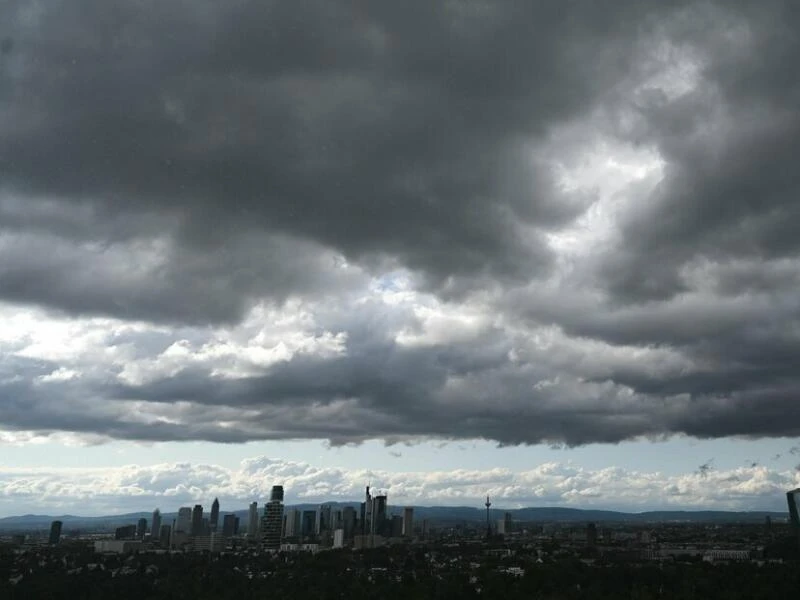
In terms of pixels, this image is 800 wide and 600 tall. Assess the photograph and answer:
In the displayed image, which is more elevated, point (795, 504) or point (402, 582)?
point (795, 504)

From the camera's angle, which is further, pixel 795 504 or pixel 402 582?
pixel 795 504

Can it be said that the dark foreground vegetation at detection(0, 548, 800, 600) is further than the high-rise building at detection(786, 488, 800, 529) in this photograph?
No

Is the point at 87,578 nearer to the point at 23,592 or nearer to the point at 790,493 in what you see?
the point at 23,592

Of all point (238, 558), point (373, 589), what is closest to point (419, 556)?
point (238, 558)

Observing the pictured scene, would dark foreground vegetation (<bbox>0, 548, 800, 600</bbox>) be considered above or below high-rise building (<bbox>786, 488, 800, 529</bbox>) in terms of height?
below

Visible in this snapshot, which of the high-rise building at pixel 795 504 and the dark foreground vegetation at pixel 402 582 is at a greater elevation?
the high-rise building at pixel 795 504

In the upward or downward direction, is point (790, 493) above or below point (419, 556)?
above

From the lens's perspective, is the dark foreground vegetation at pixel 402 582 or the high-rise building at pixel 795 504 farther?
the high-rise building at pixel 795 504

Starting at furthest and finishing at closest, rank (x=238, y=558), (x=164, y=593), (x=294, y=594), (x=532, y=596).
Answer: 1. (x=238, y=558)
2. (x=164, y=593)
3. (x=294, y=594)
4. (x=532, y=596)

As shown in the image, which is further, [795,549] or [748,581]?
[795,549]

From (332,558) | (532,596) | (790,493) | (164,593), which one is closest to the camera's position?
(532,596)
